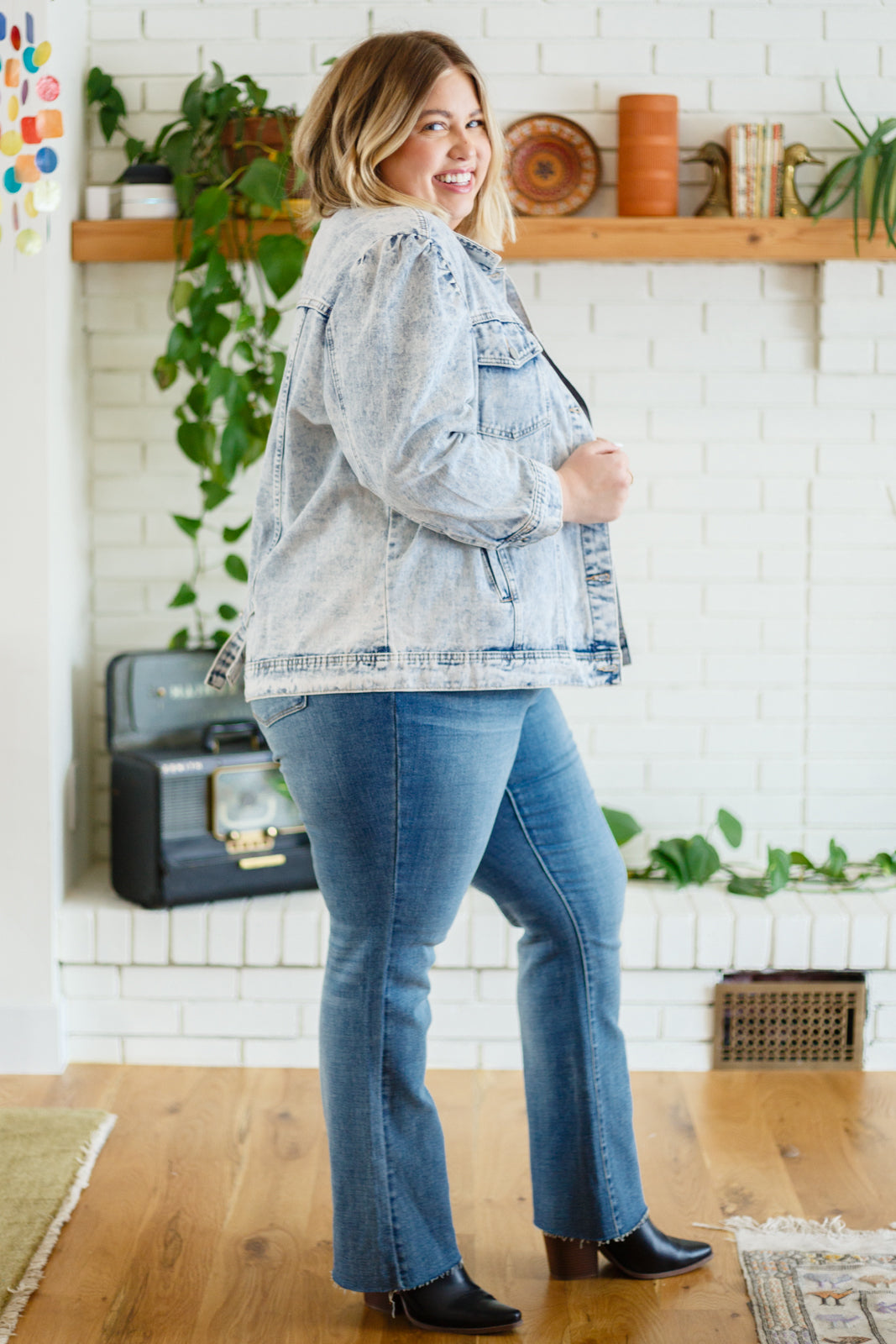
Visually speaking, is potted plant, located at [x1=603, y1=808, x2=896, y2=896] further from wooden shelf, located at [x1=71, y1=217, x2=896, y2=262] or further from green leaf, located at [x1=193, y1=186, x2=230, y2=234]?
green leaf, located at [x1=193, y1=186, x2=230, y2=234]

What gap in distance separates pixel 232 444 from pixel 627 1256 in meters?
1.59

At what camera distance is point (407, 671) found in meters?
1.31

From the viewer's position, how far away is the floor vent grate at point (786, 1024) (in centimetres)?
238

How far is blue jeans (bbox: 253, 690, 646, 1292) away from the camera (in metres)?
1.35

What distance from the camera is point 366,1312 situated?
5.18 feet

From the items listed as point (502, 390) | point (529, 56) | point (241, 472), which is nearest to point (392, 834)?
point (502, 390)

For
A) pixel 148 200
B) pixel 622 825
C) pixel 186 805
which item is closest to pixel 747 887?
pixel 622 825

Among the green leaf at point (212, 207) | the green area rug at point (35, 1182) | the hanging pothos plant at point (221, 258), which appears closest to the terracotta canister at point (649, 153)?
the hanging pothos plant at point (221, 258)

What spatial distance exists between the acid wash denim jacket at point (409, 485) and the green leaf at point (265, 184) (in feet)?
3.35

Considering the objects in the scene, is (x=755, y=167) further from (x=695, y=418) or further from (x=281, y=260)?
(x=281, y=260)

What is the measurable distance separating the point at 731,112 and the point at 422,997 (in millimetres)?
2029

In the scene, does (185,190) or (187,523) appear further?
(187,523)

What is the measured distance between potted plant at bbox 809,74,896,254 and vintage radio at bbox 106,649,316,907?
1.55 metres

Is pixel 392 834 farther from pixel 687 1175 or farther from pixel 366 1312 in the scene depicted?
pixel 687 1175
